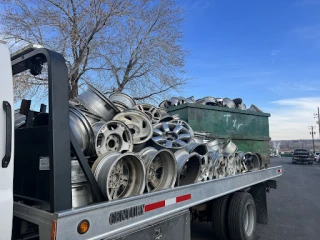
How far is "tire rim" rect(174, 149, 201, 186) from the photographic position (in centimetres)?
334

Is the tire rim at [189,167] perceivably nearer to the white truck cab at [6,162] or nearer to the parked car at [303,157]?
the white truck cab at [6,162]

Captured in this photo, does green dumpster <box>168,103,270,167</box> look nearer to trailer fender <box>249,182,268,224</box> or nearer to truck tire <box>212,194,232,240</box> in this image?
trailer fender <box>249,182,268,224</box>

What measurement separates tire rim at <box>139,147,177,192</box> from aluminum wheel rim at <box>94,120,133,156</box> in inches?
9.8

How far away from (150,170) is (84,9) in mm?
10743

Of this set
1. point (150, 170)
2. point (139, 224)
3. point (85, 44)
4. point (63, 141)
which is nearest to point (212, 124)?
point (150, 170)

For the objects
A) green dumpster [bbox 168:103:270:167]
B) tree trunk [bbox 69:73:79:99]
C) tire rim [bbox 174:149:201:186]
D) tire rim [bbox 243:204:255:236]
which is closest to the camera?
tire rim [bbox 174:149:201:186]

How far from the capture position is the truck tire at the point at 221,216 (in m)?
4.22

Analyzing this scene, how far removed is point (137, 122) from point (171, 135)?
667mm

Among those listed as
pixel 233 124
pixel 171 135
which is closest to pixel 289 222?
pixel 233 124

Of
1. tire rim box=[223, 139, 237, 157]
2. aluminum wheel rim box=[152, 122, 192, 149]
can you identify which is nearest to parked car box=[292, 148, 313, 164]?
tire rim box=[223, 139, 237, 157]

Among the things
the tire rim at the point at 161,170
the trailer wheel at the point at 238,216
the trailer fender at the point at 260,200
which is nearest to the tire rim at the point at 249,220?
the trailer wheel at the point at 238,216

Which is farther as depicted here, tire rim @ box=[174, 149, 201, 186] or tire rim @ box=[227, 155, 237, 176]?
tire rim @ box=[227, 155, 237, 176]

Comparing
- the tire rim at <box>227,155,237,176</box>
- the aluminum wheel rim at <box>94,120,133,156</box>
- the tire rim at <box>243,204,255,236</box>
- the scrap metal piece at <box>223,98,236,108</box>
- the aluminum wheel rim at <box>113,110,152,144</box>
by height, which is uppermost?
the scrap metal piece at <box>223,98,236,108</box>

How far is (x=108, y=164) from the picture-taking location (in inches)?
92.6
